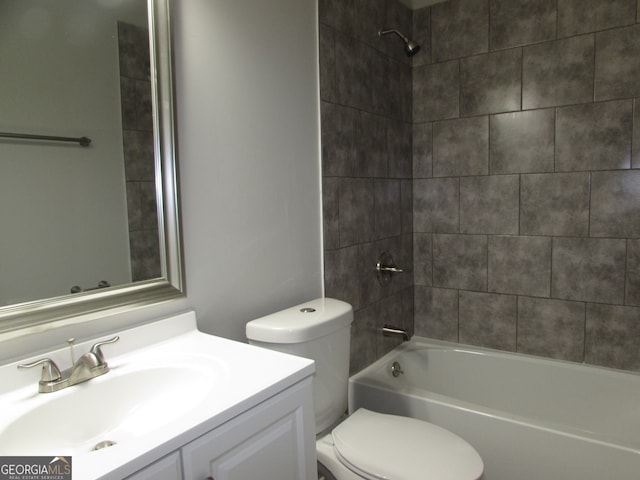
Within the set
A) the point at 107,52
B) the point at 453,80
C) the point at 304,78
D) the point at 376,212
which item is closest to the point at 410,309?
the point at 376,212

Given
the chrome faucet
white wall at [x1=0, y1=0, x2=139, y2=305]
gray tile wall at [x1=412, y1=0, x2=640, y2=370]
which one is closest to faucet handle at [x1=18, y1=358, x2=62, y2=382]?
the chrome faucet

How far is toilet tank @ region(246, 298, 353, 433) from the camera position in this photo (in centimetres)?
152

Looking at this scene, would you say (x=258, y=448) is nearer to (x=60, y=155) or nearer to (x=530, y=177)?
(x=60, y=155)

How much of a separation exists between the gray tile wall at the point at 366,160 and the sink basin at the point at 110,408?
1008mm

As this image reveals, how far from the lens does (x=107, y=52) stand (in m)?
1.29

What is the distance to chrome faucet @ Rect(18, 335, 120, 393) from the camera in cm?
105

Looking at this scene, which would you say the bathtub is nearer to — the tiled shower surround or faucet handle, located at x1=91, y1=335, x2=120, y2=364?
the tiled shower surround

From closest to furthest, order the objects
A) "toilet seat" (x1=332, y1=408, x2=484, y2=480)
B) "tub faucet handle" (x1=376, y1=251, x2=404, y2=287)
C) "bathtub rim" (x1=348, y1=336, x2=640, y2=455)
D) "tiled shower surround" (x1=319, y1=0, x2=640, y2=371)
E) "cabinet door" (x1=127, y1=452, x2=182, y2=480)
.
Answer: "cabinet door" (x1=127, y1=452, x2=182, y2=480)
"toilet seat" (x1=332, y1=408, x2=484, y2=480)
"bathtub rim" (x1=348, y1=336, x2=640, y2=455)
"tiled shower surround" (x1=319, y1=0, x2=640, y2=371)
"tub faucet handle" (x1=376, y1=251, x2=404, y2=287)

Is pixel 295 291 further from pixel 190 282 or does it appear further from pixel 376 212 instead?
pixel 376 212

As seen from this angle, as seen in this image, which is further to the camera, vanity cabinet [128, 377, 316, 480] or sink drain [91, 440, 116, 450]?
sink drain [91, 440, 116, 450]

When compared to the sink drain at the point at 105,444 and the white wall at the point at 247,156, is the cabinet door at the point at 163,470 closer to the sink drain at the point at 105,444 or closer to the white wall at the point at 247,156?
the sink drain at the point at 105,444

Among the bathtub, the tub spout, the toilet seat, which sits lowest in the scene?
the bathtub

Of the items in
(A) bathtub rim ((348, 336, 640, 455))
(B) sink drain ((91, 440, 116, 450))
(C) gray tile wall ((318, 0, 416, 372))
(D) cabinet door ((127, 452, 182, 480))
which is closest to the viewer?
(D) cabinet door ((127, 452, 182, 480))

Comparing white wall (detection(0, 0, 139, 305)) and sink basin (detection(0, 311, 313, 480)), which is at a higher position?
white wall (detection(0, 0, 139, 305))
